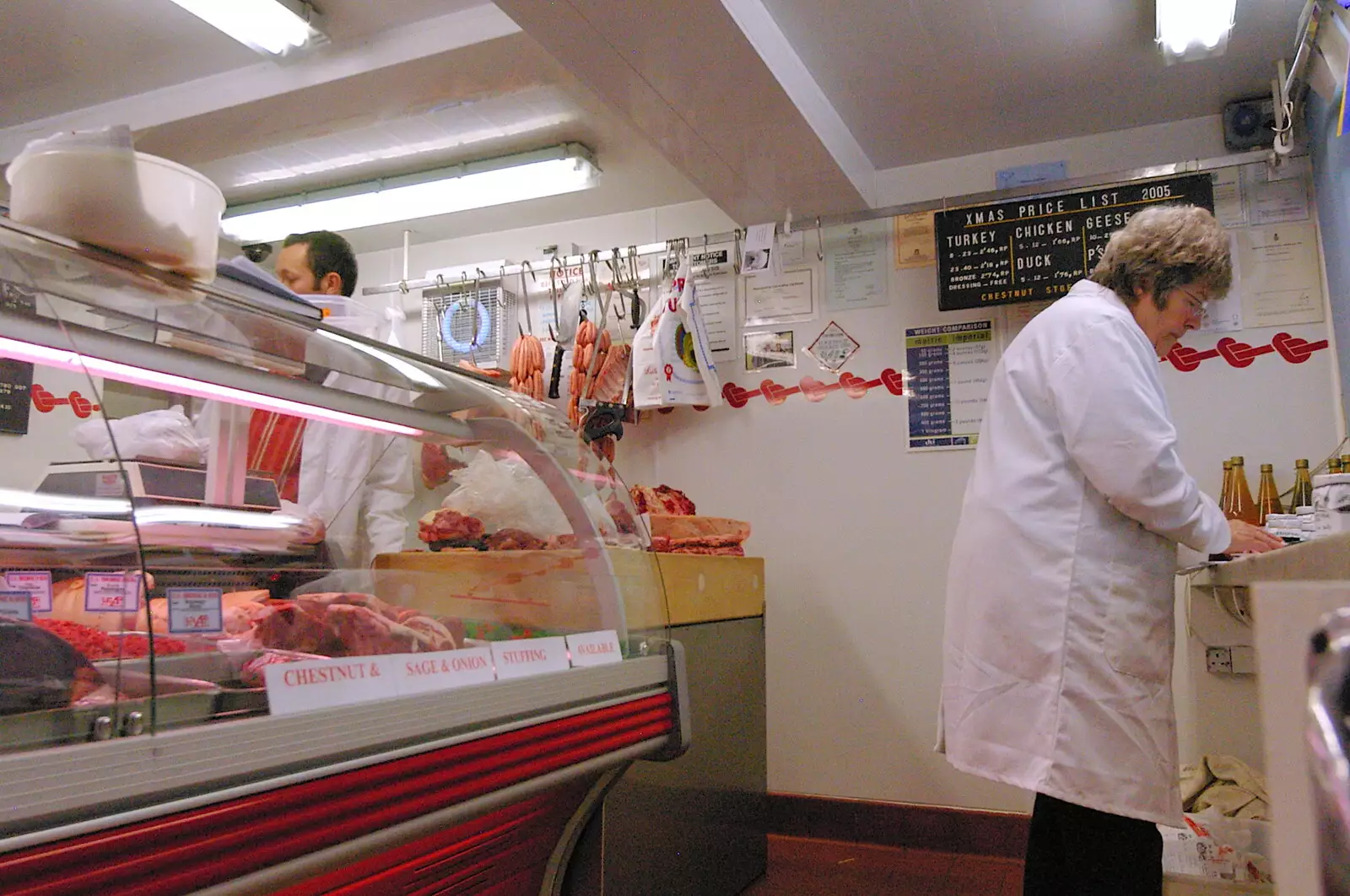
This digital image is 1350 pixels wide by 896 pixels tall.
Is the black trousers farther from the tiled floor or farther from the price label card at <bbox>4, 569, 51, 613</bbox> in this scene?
the price label card at <bbox>4, 569, 51, 613</bbox>

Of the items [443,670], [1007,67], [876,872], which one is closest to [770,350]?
[1007,67]

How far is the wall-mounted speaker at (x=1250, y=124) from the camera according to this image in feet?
11.1

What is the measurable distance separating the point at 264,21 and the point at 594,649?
2479 millimetres

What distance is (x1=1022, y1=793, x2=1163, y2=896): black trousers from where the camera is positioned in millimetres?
1934

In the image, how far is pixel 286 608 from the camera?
1.43 metres

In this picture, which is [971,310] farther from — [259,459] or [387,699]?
[387,699]

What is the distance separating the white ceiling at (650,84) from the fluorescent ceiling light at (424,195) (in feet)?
0.25

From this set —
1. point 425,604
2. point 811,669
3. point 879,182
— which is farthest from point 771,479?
point 425,604

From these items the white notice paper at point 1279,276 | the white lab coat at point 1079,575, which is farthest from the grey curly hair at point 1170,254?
the white notice paper at point 1279,276

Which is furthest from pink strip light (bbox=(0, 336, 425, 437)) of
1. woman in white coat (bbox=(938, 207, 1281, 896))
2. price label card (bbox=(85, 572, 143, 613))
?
woman in white coat (bbox=(938, 207, 1281, 896))

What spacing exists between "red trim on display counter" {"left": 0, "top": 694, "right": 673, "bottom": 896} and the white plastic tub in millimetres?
686

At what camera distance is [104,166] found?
1.14 metres

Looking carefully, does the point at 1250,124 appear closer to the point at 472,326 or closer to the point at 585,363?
the point at 585,363

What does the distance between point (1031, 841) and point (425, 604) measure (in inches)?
54.1
